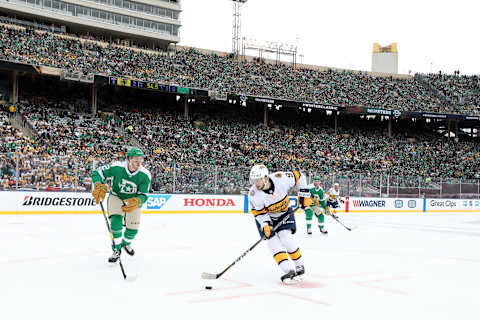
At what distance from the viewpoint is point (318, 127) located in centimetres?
3944

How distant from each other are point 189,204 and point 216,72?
64.6 feet

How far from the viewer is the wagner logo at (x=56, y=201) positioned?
17.6 m

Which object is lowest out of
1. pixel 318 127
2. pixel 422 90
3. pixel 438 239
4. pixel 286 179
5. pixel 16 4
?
pixel 438 239

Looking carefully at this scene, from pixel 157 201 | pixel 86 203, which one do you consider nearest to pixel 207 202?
pixel 157 201

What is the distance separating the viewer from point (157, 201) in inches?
795

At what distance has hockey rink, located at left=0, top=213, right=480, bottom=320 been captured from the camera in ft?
16.3

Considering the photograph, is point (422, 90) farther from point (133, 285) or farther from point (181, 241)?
point (133, 285)

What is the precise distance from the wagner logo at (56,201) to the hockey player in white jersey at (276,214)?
13246 millimetres

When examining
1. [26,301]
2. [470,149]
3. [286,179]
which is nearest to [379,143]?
[470,149]

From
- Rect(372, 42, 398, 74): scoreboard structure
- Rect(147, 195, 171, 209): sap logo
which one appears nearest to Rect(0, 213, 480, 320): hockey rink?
Rect(147, 195, 171, 209): sap logo

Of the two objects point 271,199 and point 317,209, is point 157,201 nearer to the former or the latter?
point 317,209

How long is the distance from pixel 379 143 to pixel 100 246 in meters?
32.2

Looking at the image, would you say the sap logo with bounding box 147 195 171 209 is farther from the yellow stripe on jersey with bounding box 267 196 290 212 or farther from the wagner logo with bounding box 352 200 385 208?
the yellow stripe on jersey with bounding box 267 196 290 212

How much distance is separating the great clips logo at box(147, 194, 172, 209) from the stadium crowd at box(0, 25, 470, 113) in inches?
575
